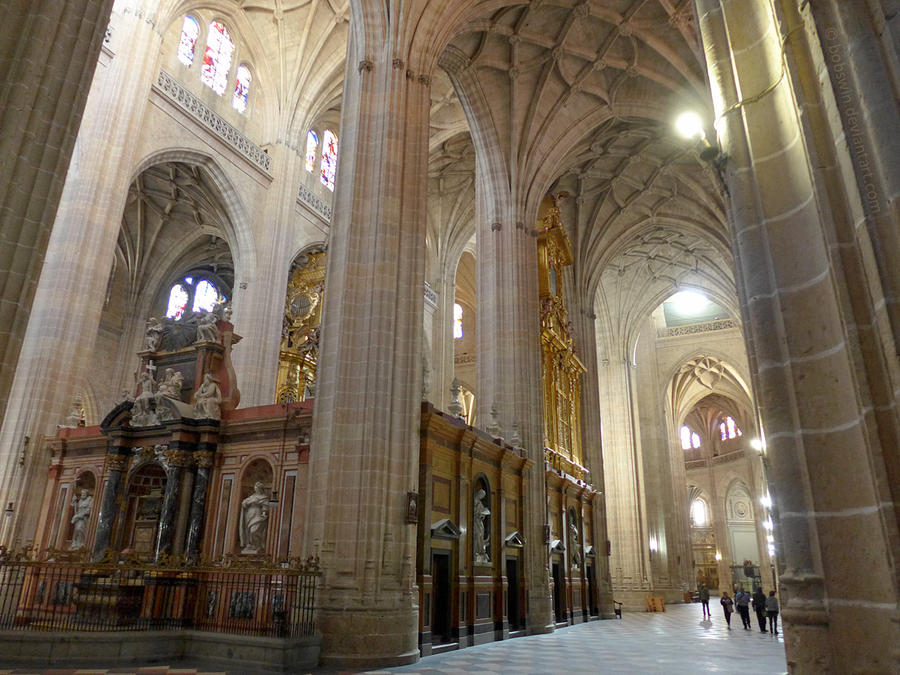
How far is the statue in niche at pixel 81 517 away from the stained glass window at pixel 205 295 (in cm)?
1533

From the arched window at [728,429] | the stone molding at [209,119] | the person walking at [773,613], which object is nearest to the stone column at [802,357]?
the person walking at [773,613]

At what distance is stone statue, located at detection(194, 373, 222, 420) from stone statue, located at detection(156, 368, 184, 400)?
1.27ft

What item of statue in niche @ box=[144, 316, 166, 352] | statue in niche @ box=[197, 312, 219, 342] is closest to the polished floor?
statue in niche @ box=[197, 312, 219, 342]

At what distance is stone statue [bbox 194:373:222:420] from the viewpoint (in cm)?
1127

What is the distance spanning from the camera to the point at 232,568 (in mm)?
8453

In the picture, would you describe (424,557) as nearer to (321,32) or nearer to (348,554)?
(348,554)

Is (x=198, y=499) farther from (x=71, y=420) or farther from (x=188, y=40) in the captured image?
(x=188, y=40)

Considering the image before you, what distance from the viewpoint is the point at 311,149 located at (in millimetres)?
23344

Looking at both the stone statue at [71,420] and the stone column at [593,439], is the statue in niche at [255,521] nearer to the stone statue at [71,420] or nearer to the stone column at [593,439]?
the stone statue at [71,420]

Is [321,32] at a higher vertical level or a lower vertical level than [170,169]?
higher

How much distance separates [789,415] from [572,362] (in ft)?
61.3

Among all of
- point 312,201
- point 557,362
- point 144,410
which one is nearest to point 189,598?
point 144,410

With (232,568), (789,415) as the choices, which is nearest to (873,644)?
(789,415)

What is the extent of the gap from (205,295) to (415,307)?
1916 cm
